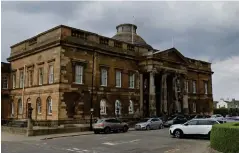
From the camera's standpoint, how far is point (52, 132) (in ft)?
94.3

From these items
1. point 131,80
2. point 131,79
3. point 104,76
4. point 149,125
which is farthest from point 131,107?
point 149,125

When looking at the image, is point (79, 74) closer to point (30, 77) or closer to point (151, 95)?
point (30, 77)

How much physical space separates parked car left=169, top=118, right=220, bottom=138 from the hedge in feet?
29.6

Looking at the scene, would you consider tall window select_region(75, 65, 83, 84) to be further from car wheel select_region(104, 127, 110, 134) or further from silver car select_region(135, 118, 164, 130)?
silver car select_region(135, 118, 164, 130)

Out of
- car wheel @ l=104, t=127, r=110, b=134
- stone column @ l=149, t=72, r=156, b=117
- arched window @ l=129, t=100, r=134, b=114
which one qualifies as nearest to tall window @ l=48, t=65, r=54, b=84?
car wheel @ l=104, t=127, r=110, b=134

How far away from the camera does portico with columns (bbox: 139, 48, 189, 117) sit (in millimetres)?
41312

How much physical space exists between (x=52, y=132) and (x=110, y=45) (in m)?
15.1

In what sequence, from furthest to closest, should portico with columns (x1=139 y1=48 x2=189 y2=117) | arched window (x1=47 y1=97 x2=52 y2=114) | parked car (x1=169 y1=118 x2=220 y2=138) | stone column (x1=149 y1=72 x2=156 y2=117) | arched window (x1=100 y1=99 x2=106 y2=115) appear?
portico with columns (x1=139 y1=48 x2=189 y2=117) < stone column (x1=149 y1=72 x2=156 y2=117) < arched window (x1=100 y1=99 x2=106 y2=115) < arched window (x1=47 y1=97 x2=52 y2=114) < parked car (x1=169 y1=118 x2=220 y2=138)

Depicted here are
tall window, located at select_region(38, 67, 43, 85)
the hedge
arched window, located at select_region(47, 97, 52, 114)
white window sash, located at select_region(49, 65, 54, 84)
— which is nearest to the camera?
the hedge

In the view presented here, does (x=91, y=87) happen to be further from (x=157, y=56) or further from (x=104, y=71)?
(x=157, y=56)

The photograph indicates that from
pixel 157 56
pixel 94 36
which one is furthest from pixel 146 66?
pixel 94 36

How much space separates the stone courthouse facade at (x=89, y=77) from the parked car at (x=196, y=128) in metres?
13.7

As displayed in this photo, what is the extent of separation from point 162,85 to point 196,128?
20.6 metres

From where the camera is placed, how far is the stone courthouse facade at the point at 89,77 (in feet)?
111
